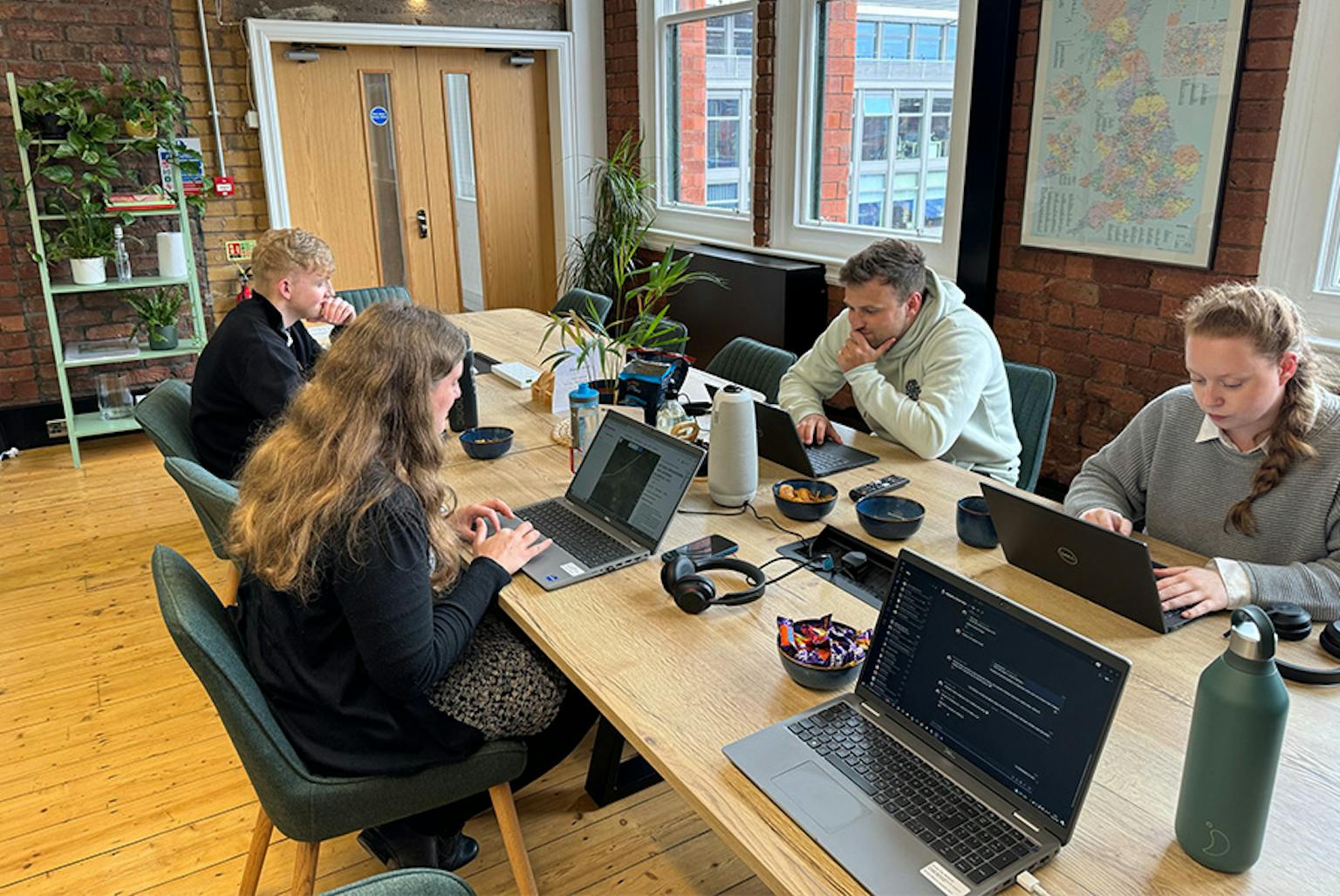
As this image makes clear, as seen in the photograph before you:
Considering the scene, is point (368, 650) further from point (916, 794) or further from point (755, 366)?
point (755, 366)

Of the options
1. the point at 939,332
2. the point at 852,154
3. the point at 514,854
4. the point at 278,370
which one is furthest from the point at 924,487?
the point at 852,154

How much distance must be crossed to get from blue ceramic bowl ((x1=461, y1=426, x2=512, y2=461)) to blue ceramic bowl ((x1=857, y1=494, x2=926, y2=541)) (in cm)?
95

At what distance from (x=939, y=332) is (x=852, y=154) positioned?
8.38 ft

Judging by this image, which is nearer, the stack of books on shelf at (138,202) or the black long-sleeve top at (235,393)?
the black long-sleeve top at (235,393)

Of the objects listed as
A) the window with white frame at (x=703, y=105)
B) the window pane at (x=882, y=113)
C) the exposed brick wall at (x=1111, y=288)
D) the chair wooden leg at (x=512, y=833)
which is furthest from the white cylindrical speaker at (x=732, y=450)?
the window with white frame at (x=703, y=105)

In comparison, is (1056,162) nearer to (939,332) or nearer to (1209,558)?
(939,332)

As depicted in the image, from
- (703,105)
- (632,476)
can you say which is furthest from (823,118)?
(632,476)

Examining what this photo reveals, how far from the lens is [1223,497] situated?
1.76 m

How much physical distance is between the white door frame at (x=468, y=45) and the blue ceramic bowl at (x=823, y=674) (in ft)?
16.1

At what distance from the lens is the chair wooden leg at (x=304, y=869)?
1.57 m

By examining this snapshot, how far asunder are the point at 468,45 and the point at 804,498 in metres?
4.76

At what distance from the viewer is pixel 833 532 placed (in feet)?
6.19

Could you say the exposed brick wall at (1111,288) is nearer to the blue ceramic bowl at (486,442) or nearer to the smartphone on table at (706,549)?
the smartphone on table at (706,549)

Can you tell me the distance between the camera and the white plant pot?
453cm
